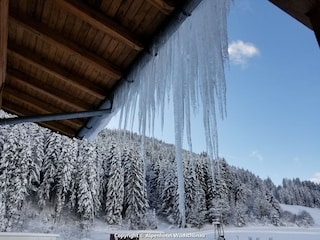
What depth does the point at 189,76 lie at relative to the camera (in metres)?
1.81

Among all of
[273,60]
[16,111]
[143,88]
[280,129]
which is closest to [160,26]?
[143,88]

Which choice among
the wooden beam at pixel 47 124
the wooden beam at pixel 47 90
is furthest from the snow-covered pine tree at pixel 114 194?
the wooden beam at pixel 47 90

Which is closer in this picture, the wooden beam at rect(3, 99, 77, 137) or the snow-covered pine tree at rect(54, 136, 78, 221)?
the wooden beam at rect(3, 99, 77, 137)

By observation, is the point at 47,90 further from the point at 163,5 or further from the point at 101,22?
the point at 163,5

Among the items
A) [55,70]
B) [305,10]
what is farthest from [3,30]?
[305,10]

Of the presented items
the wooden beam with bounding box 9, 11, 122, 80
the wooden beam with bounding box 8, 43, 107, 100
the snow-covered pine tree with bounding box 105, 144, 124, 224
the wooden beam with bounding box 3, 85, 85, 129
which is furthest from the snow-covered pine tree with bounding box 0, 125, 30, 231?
the wooden beam with bounding box 9, 11, 122, 80

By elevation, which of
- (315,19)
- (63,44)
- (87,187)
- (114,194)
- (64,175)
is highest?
(64,175)

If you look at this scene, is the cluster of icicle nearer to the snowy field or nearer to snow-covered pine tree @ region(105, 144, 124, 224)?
snow-covered pine tree @ region(105, 144, 124, 224)

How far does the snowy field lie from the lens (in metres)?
25.3

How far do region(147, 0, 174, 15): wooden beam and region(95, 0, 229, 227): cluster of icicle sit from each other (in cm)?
13

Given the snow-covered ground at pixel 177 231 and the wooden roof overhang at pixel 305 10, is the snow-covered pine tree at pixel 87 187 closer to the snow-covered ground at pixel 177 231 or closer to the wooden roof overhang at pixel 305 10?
the snow-covered ground at pixel 177 231

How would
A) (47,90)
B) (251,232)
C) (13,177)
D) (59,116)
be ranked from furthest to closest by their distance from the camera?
1. (251,232)
2. (13,177)
3. (47,90)
4. (59,116)

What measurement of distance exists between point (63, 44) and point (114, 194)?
2375cm

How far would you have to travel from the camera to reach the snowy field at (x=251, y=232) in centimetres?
2530
